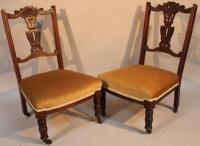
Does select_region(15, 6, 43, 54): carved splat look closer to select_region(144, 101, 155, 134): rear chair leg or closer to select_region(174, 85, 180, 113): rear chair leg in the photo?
select_region(144, 101, 155, 134): rear chair leg

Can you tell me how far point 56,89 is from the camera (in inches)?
81.0

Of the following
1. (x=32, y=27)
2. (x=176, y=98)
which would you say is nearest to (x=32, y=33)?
(x=32, y=27)

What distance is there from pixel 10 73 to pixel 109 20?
98 centimetres

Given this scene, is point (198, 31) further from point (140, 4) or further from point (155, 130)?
point (155, 130)

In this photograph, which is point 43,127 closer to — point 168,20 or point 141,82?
point 141,82

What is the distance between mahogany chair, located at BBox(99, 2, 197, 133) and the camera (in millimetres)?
2084

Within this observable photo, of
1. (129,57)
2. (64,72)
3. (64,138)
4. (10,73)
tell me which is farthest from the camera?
(129,57)

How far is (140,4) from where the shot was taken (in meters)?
2.66

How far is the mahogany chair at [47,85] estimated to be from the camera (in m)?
2.00

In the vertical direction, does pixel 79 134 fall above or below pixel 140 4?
below

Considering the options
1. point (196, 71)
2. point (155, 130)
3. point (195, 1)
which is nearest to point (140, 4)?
point (195, 1)

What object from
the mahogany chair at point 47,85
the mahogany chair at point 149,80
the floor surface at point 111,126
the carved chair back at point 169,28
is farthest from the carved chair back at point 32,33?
the carved chair back at point 169,28

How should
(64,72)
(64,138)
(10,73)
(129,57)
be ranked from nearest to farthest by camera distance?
(64,138), (64,72), (10,73), (129,57)

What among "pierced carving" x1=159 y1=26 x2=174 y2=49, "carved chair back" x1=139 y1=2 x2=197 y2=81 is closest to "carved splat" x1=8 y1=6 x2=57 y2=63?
"carved chair back" x1=139 y1=2 x2=197 y2=81
